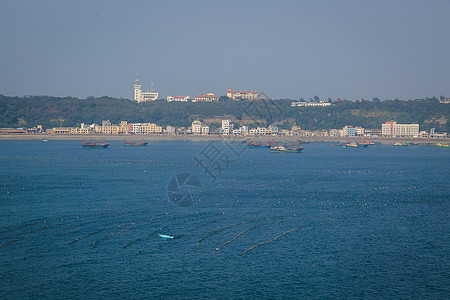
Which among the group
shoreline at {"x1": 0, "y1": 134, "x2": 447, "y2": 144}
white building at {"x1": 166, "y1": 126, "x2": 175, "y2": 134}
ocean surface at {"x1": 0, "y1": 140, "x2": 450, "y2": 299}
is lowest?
ocean surface at {"x1": 0, "y1": 140, "x2": 450, "y2": 299}

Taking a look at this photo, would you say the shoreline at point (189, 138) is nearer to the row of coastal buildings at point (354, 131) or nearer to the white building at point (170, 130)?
the row of coastal buildings at point (354, 131)

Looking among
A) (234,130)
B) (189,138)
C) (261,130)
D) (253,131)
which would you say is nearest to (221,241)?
(189,138)

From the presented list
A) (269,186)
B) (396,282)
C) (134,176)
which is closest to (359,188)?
(269,186)

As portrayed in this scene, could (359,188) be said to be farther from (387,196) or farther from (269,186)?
(269,186)

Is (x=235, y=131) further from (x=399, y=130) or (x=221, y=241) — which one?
(x=221, y=241)

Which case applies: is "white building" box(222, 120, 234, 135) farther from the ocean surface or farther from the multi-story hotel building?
the ocean surface

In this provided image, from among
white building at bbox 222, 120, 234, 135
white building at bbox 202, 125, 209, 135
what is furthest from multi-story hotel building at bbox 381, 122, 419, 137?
white building at bbox 202, 125, 209, 135
